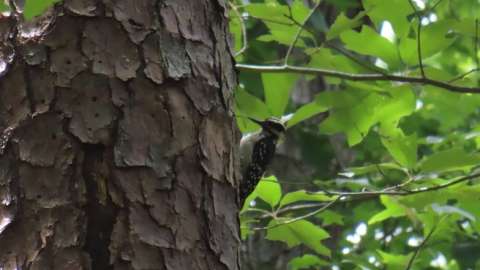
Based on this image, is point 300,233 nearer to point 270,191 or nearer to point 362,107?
point 270,191

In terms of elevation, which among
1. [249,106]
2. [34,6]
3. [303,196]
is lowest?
[303,196]

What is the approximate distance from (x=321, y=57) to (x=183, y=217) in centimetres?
103

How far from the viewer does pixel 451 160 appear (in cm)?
222

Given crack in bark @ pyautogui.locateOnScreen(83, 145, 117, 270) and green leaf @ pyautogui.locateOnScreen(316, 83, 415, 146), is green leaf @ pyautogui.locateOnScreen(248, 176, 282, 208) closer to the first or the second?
green leaf @ pyautogui.locateOnScreen(316, 83, 415, 146)

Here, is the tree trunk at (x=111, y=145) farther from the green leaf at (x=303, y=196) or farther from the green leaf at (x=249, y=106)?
the green leaf at (x=303, y=196)

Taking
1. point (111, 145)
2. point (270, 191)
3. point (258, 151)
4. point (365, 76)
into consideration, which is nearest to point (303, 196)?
point (270, 191)

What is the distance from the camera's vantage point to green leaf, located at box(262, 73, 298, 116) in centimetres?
245

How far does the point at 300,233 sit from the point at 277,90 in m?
0.50

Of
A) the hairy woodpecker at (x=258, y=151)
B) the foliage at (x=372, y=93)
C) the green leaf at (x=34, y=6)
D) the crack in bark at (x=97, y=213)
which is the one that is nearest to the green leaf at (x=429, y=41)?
the foliage at (x=372, y=93)

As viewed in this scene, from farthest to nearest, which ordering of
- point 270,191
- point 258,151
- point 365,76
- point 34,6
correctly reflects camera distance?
point 258,151 < point 270,191 < point 365,76 < point 34,6

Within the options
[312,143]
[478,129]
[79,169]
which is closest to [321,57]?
[478,129]

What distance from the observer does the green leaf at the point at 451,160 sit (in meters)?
2.21

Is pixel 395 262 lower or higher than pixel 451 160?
lower

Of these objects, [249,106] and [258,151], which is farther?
[258,151]
